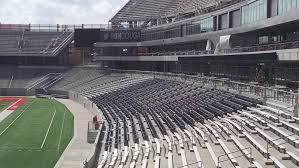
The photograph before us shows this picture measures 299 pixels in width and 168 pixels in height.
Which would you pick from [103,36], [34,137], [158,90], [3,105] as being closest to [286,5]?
[158,90]

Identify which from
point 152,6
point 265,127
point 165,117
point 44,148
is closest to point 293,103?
point 265,127

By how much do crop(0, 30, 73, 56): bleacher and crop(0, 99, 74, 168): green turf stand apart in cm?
2547

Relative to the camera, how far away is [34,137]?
3412cm

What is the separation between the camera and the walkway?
83.0 feet

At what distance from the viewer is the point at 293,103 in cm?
2148

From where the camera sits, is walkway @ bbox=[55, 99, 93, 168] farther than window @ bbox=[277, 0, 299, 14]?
No

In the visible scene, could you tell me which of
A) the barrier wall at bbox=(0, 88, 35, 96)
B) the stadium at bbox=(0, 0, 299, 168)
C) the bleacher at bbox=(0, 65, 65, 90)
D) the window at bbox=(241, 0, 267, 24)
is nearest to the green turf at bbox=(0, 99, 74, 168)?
the stadium at bbox=(0, 0, 299, 168)

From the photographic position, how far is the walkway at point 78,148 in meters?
25.3

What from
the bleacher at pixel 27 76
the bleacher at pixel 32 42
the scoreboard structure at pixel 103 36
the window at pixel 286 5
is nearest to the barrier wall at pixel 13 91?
the bleacher at pixel 27 76

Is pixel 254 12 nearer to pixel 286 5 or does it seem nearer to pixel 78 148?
pixel 286 5

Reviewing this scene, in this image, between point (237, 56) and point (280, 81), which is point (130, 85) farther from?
point (280, 81)

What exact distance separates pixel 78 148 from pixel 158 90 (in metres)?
15.3

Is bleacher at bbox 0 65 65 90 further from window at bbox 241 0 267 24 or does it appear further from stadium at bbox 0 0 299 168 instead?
window at bbox 241 0 267 24

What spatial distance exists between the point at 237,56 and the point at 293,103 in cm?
1618
